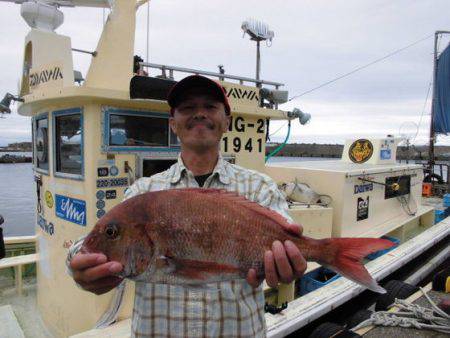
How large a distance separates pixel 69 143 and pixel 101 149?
1.93ft

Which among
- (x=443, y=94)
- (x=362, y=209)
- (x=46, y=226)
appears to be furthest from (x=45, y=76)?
(x=443, y=94)

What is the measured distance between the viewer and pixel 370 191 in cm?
666

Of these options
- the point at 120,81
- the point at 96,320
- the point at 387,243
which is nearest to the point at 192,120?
the point at 387,243

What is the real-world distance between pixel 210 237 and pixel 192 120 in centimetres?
70

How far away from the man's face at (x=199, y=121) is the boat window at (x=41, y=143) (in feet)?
10.0

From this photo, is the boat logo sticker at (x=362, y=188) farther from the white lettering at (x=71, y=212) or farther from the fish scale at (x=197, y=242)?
the fish scale at (x=197, y=242)

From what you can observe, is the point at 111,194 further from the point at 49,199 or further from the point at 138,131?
the point at 49,199

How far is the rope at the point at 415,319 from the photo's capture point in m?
3.65

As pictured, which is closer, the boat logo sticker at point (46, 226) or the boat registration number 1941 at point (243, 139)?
the boat logo sticker at point (46, 226)

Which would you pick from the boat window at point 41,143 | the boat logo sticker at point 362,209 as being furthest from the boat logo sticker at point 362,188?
the boat window at point 41,143

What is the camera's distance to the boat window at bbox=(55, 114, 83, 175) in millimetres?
3799

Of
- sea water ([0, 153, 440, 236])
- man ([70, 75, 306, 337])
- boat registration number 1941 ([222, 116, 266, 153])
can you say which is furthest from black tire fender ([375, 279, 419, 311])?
sea water ([0, 153, 440, 236])

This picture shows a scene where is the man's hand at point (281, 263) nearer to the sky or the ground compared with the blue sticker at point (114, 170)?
nearer to the ground

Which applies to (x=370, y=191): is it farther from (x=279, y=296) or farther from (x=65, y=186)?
(x=65, y=186)
